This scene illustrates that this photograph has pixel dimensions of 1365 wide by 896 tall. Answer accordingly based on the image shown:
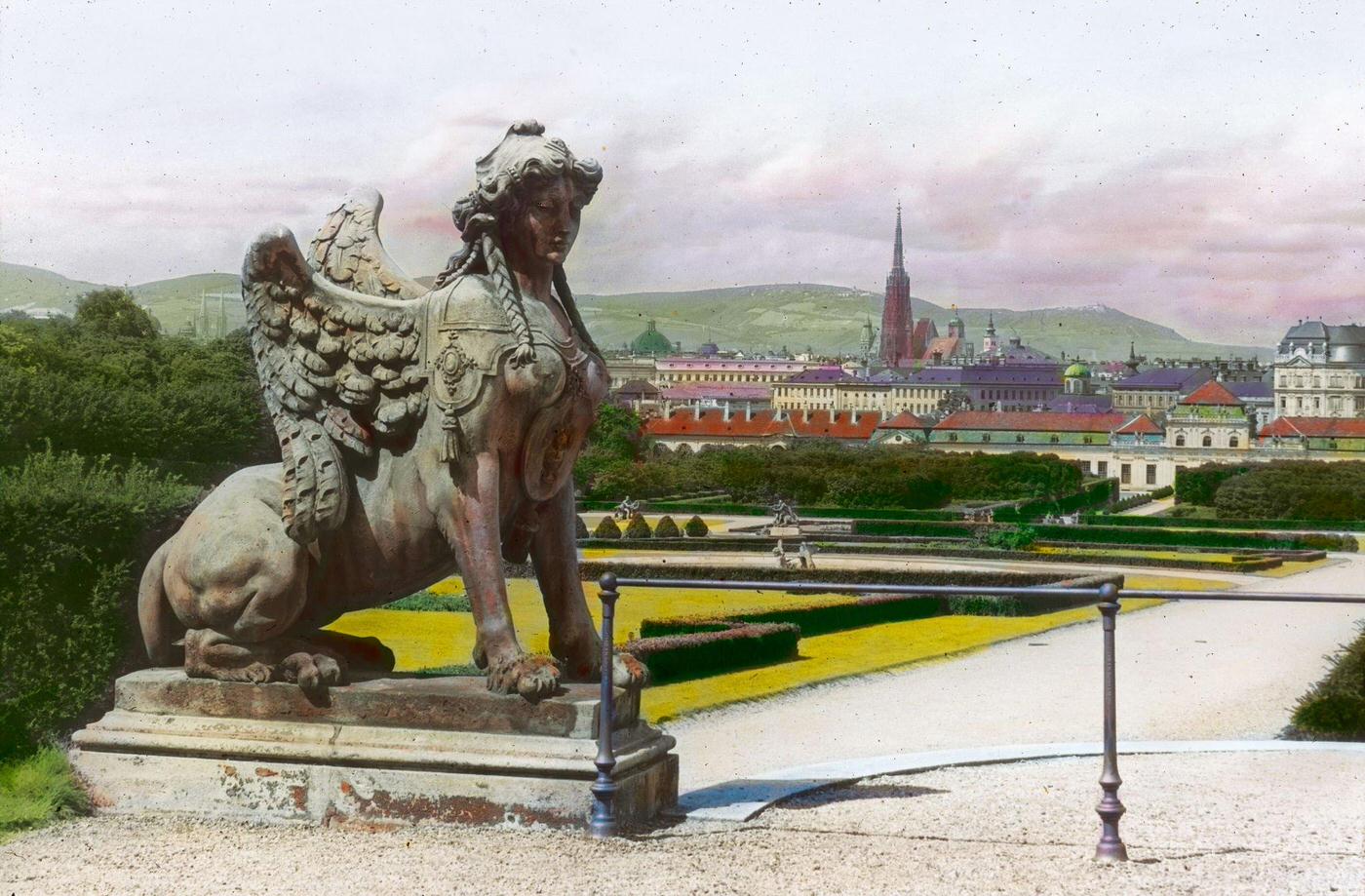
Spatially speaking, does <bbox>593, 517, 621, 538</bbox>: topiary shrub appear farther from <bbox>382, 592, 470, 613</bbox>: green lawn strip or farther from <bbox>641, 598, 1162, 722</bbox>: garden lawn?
<bbox>382, 592, 470, 613</bbox>: green lawn strip

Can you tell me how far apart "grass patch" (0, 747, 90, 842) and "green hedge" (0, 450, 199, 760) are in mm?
1084

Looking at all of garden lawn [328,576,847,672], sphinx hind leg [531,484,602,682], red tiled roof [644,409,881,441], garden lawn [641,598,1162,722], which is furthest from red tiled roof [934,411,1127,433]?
sphinx hind leg [531,484,602,682]

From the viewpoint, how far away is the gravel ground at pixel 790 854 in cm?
602

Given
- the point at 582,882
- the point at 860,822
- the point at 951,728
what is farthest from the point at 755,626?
the point at 582,882

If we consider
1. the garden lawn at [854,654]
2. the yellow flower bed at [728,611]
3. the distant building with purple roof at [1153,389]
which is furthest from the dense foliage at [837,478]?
the distant building with purple roof at [1153,389]

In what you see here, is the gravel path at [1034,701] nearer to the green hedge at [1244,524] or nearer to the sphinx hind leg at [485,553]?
the sphinx hind leg at [485,553]

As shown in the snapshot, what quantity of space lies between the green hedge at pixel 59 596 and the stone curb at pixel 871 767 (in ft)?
11.8

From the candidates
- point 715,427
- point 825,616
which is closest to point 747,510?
point 825,616

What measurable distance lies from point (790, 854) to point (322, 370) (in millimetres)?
3021

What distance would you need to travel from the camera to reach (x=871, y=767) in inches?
350

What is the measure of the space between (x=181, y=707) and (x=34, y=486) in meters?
2.79

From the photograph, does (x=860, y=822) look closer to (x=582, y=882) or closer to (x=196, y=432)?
(x=582, y=882)

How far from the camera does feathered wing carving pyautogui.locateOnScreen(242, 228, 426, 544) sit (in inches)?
281

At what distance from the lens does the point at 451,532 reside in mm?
7012
